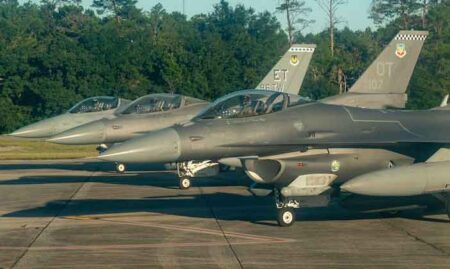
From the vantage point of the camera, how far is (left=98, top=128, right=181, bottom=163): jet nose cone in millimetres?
16391

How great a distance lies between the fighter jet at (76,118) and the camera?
98.7 feet

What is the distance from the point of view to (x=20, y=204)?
20.6 metres

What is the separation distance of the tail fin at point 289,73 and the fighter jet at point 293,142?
13.3 metres

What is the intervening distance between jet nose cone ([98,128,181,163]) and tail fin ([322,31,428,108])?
406 inches

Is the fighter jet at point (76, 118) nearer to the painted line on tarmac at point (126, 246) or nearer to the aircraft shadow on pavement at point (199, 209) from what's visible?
the aircraft shadow on pavement at point (199, 209)

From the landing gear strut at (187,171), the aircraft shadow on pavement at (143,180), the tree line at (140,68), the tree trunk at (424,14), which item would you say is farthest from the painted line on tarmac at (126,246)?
the tree trunk at (424,14)

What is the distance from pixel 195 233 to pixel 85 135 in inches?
432

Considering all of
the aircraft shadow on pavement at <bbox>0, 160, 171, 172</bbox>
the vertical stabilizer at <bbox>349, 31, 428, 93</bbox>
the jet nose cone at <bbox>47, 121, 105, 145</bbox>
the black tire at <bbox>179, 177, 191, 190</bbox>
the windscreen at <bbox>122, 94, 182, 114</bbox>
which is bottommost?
the aircraft shadow on pavement at <bbox>0, 160, 171, 172</bbox>

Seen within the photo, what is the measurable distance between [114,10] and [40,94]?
53.6 meters

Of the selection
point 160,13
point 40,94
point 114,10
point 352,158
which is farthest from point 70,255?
point 160,13

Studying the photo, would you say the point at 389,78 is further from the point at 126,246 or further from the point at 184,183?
the point at 126,246

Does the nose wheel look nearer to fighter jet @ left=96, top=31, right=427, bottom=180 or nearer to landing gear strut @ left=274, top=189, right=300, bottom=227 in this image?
fighter jet @ left=96, top=31, right=427, bottom=180

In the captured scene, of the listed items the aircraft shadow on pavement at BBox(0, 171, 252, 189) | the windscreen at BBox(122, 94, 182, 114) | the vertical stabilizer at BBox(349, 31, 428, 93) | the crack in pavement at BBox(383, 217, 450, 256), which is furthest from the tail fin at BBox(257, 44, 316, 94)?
the crack in pavement at BBox(383, 217, 450, 256)

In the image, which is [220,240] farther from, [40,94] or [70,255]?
[40,94]
